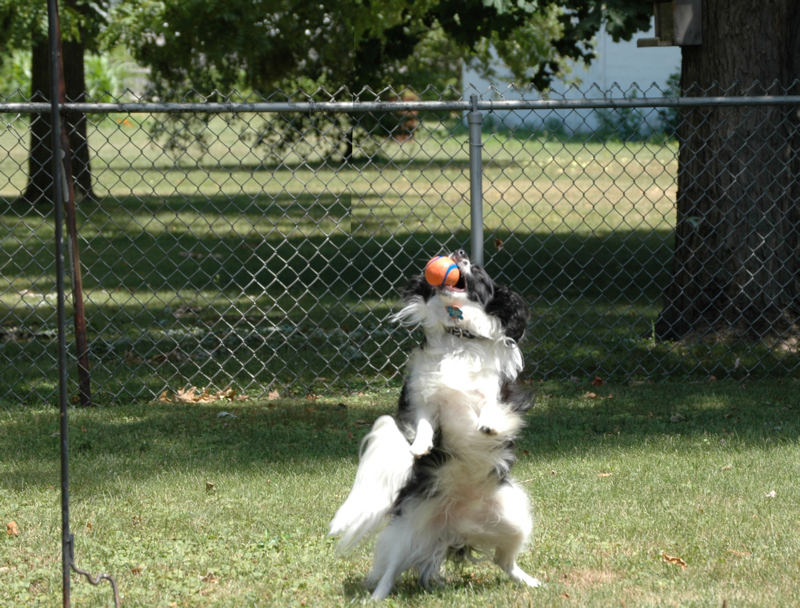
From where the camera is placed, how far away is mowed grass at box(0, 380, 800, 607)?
9.87 feet

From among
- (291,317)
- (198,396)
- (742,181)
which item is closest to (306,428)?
(198,396)

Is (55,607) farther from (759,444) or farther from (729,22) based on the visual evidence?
(729,22)

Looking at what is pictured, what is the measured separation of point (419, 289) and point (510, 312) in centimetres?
31

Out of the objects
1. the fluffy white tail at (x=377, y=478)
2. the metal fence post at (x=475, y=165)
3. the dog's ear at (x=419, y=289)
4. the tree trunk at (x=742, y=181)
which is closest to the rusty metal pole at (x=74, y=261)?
the metal fence post at (x=475, y=165)

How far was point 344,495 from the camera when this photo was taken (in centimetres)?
395

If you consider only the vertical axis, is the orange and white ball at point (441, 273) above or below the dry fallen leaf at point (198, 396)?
above

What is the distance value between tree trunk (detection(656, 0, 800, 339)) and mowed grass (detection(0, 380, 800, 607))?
2.53 feet

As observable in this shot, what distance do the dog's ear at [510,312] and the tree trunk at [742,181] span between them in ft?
11.9

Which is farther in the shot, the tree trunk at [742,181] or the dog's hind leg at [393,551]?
the tree trunk at [742,181]

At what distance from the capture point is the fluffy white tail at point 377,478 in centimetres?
282

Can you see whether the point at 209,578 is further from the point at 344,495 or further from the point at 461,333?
the point at 461,333

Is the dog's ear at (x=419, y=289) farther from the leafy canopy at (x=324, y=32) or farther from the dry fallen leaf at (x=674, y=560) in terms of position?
the leafy canopy at (x=324, y=32)

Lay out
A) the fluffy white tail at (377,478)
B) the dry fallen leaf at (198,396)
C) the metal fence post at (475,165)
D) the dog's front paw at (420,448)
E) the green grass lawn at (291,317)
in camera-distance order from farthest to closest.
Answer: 1. the green grass lawn at (291,317)
2. the dry fallen leaf at (198,396)
3. the metal fence post at (475,165)
4. the fluffy white tail at (377,478)
5. the dog's front paw at (420,448)

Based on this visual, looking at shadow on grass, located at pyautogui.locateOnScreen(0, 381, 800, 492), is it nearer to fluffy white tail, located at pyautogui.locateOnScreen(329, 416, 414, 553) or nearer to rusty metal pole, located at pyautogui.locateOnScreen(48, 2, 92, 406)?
rusty metal pole, located at pyautogui.locateOnScreen(48, 2, 92, 406)
